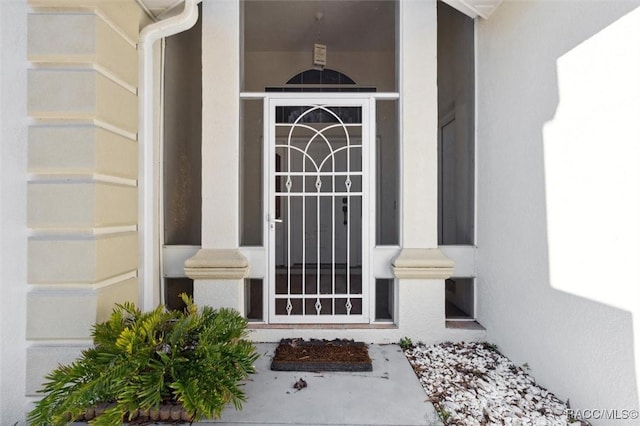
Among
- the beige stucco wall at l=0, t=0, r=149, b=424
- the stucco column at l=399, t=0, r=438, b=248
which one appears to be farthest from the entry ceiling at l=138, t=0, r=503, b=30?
the beige stucco wall at l=0, t=0, r=149, b=424

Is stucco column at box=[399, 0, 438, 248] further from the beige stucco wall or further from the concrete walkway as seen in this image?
the beige stucco wall

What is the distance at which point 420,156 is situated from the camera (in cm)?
329

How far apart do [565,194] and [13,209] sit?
A: 3232 millimetres

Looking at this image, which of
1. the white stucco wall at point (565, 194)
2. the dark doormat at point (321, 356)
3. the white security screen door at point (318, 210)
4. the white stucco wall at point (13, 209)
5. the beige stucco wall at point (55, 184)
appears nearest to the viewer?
the white stucco wall at point (565, 194)

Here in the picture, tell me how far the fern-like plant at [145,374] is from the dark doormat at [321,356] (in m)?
0.62

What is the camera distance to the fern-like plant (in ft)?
6.33

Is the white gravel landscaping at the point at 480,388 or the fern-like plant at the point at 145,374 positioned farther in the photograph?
the white gravel landscaping at the point at 480,388

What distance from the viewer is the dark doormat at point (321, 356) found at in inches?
109

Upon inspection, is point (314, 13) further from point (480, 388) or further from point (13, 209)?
point (480, 388)

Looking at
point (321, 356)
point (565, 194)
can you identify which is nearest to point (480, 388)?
point (321, 356)

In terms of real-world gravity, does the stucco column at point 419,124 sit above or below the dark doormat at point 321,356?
above

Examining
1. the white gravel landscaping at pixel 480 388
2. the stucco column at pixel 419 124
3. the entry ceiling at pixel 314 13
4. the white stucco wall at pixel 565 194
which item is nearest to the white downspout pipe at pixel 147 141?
the entry ceiling at pixel 314 13

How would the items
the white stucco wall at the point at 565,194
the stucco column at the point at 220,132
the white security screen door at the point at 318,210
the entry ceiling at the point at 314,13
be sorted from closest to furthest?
the white stucco wall at the point at 565,194 < the stucco column at the point at 220,132 < the white security screen door at the point at 318,210 < the entry ceiling at the point at 314,13

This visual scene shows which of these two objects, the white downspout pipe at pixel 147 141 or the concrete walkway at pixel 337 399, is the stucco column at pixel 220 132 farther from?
the concrete walkway at pixel 337 399
